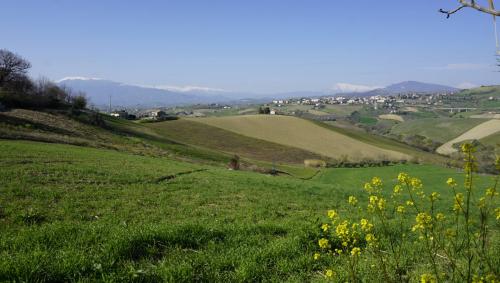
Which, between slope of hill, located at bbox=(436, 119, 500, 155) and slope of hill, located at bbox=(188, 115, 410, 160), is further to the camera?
slope of hill, located at bbox=(436, 119, 500, 155)

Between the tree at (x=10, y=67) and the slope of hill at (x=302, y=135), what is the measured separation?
46.5m

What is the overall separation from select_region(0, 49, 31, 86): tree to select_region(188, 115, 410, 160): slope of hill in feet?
153

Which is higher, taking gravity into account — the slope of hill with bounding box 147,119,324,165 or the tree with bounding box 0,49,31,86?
the tree with bounding box 0,49,31,86

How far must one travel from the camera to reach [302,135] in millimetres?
104000

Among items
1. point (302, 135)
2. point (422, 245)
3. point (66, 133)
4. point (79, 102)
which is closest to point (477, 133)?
point (302, 135)

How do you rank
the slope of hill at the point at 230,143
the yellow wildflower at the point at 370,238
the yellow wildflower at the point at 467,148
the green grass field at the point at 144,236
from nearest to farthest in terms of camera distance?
the yellow wildflower at the point at 467,148 < the yellow wildflower at the point at 370,238 < the green grass field at the point at 144,236 < the slope of hill at the point at 230,143

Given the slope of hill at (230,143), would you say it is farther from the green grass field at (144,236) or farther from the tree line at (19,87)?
the green grass field at (144,236)

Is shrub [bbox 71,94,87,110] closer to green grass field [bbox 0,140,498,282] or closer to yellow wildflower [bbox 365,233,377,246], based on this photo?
green grass field [bbox 0,140,498,282]

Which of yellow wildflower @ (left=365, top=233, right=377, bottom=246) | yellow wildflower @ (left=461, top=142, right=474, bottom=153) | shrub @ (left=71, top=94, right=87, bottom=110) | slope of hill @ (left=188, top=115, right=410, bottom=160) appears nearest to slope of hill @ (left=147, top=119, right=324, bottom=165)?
slope of hill @ (left=188, top=115, right=410, bottom=160)

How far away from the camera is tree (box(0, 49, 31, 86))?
76688 millimetres

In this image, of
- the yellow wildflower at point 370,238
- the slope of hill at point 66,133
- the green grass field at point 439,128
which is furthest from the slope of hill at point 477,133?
the yellow wildflower at point 370,238

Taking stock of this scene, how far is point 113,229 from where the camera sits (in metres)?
7.69

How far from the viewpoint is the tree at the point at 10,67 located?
252 ft

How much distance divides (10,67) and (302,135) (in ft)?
220
